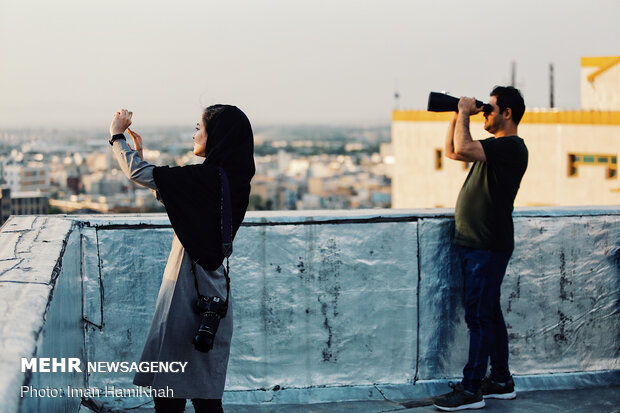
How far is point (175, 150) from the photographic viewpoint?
4252 inches

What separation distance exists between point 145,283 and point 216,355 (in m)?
1.20

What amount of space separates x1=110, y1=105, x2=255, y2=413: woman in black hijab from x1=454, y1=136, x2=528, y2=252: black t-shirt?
1.44 m

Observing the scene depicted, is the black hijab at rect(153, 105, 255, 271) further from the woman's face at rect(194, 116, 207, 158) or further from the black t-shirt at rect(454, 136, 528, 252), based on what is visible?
the black t-shirt at rect(454, 136, 528, 252)

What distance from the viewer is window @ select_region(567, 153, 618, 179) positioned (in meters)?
34.6

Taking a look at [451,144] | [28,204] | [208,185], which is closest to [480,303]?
[451,144]

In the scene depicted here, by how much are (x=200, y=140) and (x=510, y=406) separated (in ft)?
7.19

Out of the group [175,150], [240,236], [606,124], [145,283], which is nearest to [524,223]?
[240,236]

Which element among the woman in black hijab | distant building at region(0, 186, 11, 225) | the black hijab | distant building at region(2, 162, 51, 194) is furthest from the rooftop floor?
distant building at region(2, 162, 51, 194)

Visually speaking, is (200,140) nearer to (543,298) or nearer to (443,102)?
(443,102)

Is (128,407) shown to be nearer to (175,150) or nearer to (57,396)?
(57,396)

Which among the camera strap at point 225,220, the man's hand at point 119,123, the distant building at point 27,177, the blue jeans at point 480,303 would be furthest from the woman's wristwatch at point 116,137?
the distant building at point 27,177

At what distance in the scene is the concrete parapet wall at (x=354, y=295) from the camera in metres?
3.86

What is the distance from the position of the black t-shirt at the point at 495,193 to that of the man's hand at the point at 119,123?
67.2 inches

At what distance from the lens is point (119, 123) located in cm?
291
